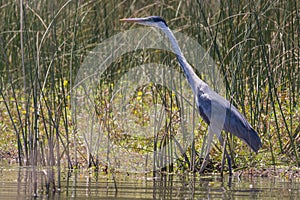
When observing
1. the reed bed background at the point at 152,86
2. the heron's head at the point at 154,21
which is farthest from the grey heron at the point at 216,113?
the reed bed background at the point at 152,86

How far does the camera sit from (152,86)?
767cm

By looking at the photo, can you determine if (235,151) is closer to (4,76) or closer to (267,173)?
(267,173)

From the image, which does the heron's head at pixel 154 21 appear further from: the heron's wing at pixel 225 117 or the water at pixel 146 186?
the water at pixel 146 186

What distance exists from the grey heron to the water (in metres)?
0.41

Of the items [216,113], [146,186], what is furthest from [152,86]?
[146,186]

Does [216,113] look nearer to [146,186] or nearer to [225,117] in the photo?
[225,117]

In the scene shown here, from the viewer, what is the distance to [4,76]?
9805 mm

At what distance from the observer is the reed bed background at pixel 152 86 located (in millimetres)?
5855

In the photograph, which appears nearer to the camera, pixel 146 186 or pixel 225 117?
pixel 146 186

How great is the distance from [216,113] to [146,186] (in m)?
1.64

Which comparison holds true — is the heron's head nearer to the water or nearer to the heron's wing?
the heron's wing

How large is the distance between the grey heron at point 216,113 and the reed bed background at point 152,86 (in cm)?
11

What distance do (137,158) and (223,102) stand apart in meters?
0.92

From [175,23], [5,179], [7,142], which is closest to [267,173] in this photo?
[5,179]
